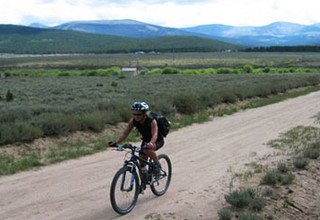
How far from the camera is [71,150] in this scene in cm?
1383

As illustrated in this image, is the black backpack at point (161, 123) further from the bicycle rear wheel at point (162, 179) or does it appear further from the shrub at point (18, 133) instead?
the shrub at point (18, 133)

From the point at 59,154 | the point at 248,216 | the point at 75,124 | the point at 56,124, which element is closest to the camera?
the point at 248,216

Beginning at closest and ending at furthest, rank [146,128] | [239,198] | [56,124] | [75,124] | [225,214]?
[225,214]
[239,198]
[146,128]
[56,124]
[75,124]

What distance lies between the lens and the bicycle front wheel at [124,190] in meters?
7.80

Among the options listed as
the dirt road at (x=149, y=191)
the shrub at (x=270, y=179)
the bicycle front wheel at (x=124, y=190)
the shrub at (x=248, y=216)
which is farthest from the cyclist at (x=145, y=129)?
the shrub at (x=270, y=179)

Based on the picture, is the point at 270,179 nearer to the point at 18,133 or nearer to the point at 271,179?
the point at 271,179

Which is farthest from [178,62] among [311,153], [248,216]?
[248,216]

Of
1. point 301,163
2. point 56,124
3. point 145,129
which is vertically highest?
Answer: point 145,129

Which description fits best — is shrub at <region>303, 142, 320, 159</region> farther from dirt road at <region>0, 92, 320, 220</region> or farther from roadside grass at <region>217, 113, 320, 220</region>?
dirt road at <region>0, 92, 320, 220</region>

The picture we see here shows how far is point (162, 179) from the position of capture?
31.4 ft

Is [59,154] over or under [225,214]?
under

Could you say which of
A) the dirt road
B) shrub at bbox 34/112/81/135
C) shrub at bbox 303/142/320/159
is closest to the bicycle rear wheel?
the dirt road

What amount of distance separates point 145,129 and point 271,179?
2.98 m

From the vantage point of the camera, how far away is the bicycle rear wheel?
906 cm
